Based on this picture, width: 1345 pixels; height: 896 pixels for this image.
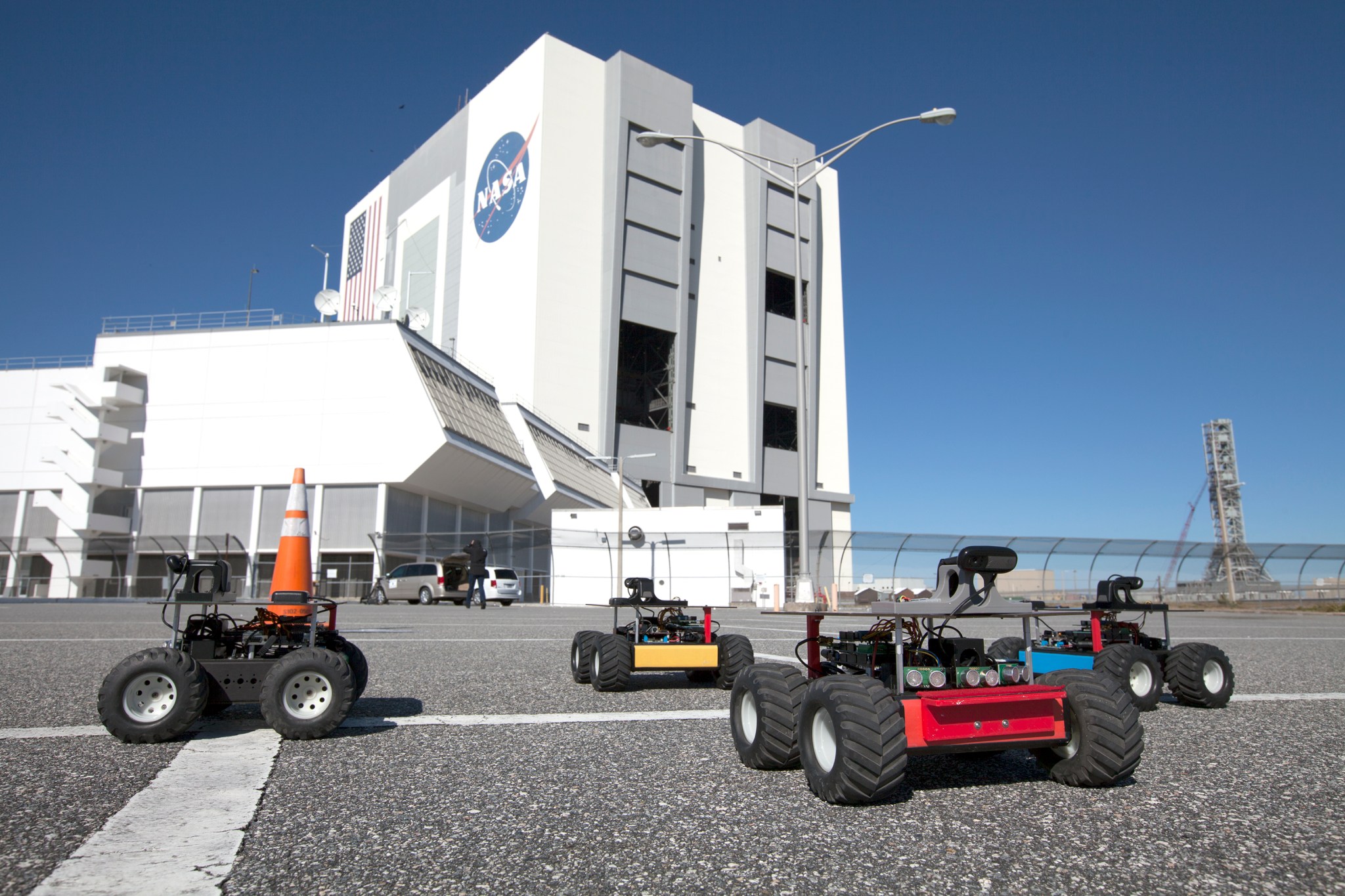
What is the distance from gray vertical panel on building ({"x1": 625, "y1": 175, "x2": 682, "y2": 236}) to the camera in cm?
5506

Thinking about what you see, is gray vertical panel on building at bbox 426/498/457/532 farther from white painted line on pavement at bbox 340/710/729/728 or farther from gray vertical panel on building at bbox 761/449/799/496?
white painted line on pavement at bbox 340/710/729/728

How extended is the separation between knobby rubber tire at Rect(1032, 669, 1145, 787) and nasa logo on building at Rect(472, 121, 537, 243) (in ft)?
171

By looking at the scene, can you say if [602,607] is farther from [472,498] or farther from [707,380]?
[707,380]

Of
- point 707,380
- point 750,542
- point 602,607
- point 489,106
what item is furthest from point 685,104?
point 602,607

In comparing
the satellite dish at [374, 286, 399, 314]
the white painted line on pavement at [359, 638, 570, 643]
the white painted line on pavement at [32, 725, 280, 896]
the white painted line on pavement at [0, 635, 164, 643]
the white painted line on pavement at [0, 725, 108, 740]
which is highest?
the satellite dish at [374, 286, 399, 314]

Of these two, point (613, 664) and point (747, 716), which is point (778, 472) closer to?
point (613, 664)

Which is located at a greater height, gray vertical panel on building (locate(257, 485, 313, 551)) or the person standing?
gray vertical panel on building (locate(257, 485, 313, 551))

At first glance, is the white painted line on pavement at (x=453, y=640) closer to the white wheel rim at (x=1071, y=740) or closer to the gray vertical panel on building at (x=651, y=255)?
the white wheel rim at (x=1071, y=740)

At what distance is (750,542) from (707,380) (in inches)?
1042

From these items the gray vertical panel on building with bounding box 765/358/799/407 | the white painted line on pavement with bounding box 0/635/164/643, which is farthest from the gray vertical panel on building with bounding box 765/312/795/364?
the white painted line on pavement with bounding box 0/635/164/643

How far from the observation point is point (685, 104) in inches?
2308

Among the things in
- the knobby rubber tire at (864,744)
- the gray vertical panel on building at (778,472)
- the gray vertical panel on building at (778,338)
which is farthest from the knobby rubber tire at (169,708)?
the gray vertical panel on building at (778,338)

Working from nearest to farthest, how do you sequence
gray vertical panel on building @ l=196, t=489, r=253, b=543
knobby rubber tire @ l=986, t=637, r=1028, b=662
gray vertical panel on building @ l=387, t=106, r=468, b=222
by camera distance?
knobby rubber tire @ l=986, t=637, r=1028, b=662 → gray vertical panel on building @ l=196, t=489, r=253, b=543 → gray vertical panel on building @ l=387, t=106, r=468, b=222

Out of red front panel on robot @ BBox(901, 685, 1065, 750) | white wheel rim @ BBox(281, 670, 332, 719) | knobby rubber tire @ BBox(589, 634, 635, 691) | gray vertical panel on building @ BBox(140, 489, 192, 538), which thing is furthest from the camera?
gray vertical panel on building @ BBox(140, 489, 192, 538)
